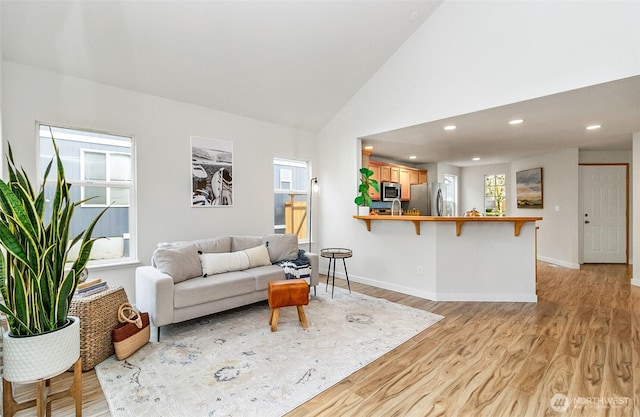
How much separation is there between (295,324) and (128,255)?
85.8 inches

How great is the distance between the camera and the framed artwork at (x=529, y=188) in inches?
259

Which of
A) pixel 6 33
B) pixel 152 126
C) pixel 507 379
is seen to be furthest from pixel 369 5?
pixel 507 379

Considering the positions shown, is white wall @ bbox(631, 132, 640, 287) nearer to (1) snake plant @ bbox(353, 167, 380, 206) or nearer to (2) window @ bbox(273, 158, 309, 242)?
(1) snake plant @ bbox(353, 167, 380, 206)

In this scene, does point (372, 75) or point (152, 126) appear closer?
point (152, 126)

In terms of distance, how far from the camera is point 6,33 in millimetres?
2633

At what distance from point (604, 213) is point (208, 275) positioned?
24.7 feet

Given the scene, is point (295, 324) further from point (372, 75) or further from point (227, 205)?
point (372, 75)

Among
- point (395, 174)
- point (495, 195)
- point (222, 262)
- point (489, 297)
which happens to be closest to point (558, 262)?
point (495, 195)

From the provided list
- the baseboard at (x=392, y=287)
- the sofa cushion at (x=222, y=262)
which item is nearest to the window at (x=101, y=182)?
the sofa cushion at (x=222, y=262)

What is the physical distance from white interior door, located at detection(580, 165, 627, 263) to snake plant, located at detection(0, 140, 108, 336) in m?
8.16

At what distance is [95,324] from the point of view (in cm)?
236

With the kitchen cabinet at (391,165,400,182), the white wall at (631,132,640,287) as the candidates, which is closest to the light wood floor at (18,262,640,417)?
the white wall at (631,132,640,287)

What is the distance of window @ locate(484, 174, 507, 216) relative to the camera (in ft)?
25.9

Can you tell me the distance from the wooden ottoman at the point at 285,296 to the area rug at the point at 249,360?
130 mm
